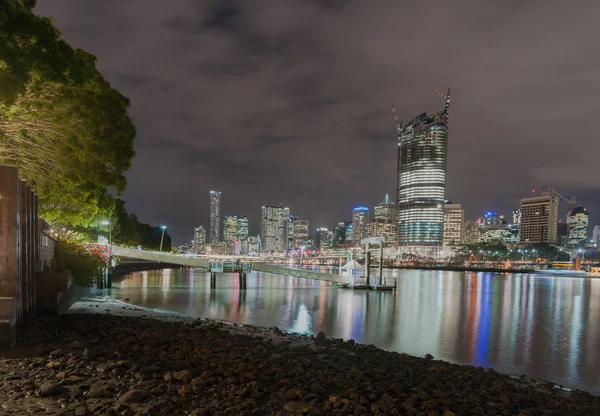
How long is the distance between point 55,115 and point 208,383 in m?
11.3

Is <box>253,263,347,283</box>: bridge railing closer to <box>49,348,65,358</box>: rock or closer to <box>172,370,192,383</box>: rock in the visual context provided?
<box>49,348,65,358</box>: rock

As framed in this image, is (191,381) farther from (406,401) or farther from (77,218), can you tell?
(77,218)

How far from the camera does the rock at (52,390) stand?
6812 mm

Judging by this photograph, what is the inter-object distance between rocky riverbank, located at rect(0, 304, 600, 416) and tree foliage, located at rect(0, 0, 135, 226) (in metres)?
6.52

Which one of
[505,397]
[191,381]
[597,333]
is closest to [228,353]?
[191,381]

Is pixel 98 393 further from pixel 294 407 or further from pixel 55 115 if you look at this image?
pixel 55 115

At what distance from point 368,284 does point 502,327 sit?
23.0 meters

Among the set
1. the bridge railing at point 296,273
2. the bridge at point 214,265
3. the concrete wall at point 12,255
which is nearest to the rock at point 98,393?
the concrete wall at point 12,255

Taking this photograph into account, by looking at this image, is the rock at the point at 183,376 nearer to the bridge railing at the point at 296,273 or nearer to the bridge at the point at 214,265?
the bridge at the point at 214,265

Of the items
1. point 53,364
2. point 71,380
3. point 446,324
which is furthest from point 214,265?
point 71,380

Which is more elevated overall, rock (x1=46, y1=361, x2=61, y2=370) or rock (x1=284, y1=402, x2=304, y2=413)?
rock (x1=46, y1=361, x2=61, y2=370)

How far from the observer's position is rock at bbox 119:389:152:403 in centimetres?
692

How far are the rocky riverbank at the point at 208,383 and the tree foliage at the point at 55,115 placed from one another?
6.52 metres

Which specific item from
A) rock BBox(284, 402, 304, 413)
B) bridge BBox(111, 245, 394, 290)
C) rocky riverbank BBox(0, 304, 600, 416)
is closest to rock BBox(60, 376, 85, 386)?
rocky riverbank BBox(0, 304, 600, 416)
